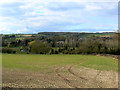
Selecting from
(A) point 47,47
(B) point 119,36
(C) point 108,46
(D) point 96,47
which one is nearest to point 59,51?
(A) point 47,47

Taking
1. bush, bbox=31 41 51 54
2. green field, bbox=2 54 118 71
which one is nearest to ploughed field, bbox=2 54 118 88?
green field, bbox=2 54 118 71

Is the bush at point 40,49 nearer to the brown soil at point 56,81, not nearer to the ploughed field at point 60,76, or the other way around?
the ploughed field at point 60,76

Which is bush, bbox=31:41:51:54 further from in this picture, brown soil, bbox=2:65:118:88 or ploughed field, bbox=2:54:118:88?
brown soil, bbox=2:65:118:88

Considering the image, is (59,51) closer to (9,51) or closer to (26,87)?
(9,51)

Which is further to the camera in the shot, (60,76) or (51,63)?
(51,63)

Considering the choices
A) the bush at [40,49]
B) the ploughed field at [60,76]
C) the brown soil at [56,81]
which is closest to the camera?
the brown soil at [56,81]

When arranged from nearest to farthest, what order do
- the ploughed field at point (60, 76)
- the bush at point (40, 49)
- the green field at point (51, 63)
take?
the ploughed field at point (60, 76) → the green field at point (51, 63) → the bush at point (40, 49)

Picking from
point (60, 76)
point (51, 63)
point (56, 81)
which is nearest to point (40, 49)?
point (51, 63)

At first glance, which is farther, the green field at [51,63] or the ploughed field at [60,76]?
the green field at [51,63]

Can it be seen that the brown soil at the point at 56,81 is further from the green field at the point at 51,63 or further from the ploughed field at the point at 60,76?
the green field at the point at 51,63

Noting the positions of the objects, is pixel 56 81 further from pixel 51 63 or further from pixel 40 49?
pixel 40 49

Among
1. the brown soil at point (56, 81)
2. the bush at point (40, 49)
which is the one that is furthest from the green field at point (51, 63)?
the bush at point (40, 49)

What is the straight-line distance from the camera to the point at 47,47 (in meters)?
71.0

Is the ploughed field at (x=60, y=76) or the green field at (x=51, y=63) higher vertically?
the ploughed field at (x=60, y=76)
